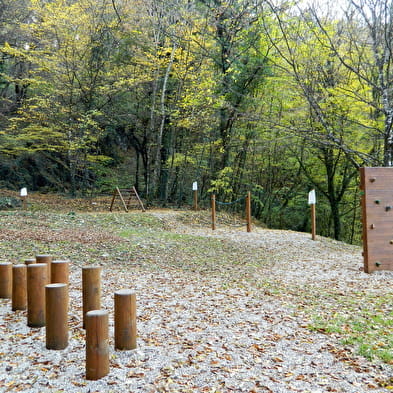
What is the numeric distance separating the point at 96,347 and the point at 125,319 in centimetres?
41

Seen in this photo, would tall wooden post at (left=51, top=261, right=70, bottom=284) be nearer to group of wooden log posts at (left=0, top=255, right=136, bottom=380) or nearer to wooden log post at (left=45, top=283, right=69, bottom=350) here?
group of wooden log posts at (left=0, top=255, right=136, bottom=380)

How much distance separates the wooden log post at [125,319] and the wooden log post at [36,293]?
0.90 m

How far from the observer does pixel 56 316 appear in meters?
3.01

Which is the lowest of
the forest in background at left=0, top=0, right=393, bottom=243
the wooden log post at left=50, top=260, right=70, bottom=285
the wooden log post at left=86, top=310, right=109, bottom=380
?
the wooden log post at left=86, top=310, right=109, bottom=380

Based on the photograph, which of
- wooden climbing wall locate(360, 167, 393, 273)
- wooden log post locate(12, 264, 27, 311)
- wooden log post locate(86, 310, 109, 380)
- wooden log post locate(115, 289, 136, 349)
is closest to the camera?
wooden log post locate(86, 310, 109, 380)

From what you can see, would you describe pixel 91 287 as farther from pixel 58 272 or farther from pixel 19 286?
pixel 19 286

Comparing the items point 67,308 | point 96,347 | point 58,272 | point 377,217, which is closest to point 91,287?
point 67,308

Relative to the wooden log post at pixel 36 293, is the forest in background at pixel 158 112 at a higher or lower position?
higher

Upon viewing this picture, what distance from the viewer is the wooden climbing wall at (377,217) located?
22.0ft

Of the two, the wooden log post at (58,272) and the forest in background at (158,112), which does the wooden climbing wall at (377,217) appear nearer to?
the wooden log post at (58,272)

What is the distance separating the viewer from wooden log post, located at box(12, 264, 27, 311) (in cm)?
391

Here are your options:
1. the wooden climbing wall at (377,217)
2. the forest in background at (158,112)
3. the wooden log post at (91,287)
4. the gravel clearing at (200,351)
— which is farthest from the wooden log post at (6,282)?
the forest in background at (158,112)

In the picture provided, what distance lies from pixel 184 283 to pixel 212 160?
1168 centimetres

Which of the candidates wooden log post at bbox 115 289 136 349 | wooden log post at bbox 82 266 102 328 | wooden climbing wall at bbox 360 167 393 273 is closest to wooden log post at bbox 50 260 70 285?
wooden log post at bbox 82 266 102 328
